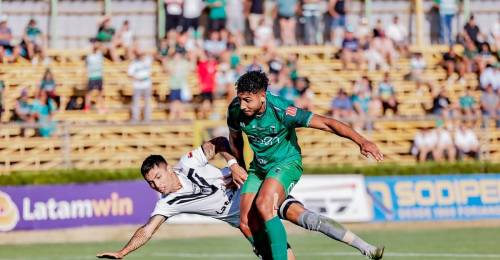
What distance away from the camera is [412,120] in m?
24.4

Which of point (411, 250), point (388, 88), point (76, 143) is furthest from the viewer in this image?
point (388, 88)

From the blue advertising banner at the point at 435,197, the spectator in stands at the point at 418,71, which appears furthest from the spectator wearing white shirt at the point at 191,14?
the blue advertising banner at the point at 435,197

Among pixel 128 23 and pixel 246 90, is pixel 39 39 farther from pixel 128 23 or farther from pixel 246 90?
pixel 246 90

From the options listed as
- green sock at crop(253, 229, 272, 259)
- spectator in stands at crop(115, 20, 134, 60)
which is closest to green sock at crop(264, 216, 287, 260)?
green sock at crop(253, 229, 272, 259)

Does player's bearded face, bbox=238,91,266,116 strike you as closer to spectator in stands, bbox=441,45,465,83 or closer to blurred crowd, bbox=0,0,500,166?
blurred crowd, bbox=0,0,500,166

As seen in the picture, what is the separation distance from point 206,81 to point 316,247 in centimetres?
810

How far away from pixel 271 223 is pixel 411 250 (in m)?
5.84

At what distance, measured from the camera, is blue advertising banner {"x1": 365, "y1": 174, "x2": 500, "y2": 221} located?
75.6 feet

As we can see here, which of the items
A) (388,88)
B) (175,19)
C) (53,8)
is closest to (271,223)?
(388,88)

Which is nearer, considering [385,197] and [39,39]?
[385,197]

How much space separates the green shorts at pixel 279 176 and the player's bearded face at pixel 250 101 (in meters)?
0.70

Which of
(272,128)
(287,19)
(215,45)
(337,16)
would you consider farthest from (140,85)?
(272,128)

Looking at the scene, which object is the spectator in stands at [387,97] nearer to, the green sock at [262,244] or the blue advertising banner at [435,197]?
the blue advertising banner at [435,197]

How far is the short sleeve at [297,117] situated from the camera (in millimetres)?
12857
